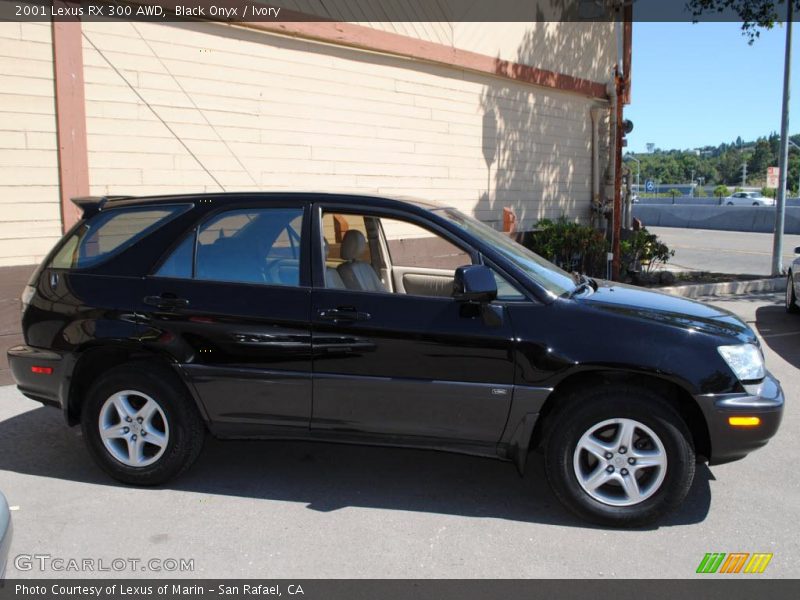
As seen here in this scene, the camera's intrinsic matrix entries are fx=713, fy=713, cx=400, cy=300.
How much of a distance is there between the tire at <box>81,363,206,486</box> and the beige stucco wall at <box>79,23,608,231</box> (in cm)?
359

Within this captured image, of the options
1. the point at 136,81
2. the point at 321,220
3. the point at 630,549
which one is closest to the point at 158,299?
the point at 321,220

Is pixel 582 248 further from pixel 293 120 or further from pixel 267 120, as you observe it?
pixel 267 120

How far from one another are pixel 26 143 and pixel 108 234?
2803 millimetres

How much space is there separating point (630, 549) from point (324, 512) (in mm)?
1678

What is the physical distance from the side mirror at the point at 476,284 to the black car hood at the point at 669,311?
0.57 m

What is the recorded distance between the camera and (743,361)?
3811mm

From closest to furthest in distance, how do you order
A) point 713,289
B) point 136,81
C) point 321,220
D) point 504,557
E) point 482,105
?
point 504,557 < point 321,220 < point 136,81 < point 482,105 < point 713,289

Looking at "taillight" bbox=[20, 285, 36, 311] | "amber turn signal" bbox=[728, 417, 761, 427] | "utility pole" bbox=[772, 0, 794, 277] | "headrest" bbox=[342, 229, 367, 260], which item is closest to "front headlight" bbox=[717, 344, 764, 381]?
"amber turn signal" bbox=[728, 417, 761, 427]

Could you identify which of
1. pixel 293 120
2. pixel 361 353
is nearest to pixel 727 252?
pixel 293 120

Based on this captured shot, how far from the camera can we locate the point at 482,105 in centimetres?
1159

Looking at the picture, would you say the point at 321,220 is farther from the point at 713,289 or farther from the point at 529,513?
the point at 713,289

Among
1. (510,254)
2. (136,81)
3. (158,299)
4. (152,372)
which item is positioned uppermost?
(136,81)

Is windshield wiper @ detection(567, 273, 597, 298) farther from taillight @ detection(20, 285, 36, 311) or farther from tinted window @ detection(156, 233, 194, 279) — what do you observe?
taillight @ detection(20, 285, 36, 311)

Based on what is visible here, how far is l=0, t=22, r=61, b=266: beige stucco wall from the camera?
21.4ft
